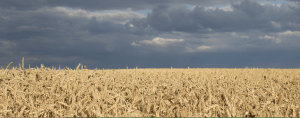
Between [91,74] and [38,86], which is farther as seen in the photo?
[91,74]

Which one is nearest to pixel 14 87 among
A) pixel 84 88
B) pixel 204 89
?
pixel 84 88

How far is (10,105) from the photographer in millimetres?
6930

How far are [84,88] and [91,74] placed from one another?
1847mm

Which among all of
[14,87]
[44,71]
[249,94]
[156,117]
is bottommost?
[156,117]

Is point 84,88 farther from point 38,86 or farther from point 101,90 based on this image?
point 38,86

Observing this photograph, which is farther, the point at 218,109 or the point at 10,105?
the point at 10,105

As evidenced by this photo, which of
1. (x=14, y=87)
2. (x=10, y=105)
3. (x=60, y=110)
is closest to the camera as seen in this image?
(x=60, y=110)

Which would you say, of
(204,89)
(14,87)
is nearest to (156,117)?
(204,89)

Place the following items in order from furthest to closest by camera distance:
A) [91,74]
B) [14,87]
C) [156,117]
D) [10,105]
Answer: [91,74] → [14,87] → [10,105] → [156,117]

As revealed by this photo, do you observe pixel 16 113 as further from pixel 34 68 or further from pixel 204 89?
pixel 204 89

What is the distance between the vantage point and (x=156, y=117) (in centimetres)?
584

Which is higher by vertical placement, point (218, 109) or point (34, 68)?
point (34, 68)

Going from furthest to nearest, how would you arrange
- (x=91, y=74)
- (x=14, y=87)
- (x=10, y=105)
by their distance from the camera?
(x=91, y=74)
(x=14, y=87)
(x=10, y=105)

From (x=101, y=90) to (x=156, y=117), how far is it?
243 centimetres
